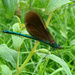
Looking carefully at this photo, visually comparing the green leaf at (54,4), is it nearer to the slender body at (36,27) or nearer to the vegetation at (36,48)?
the vegetation at (36,48)

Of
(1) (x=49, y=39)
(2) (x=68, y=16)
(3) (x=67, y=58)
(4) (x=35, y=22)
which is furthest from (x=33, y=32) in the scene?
(2) (x=68, y=16)

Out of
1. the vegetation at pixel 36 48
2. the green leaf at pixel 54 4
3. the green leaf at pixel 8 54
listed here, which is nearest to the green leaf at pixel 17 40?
the vegetation at pixel 36 48

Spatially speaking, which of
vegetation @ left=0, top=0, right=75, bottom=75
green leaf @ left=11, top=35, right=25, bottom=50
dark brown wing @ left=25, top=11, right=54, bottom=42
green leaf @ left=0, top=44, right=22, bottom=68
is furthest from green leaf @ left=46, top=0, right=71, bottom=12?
green leaf @ left=0, top=44, right=22, bottom=68

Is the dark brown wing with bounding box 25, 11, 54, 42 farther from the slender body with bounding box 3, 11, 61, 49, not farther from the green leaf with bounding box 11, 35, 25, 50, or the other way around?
the green leaf with bounding box 11, 35, 25, 50

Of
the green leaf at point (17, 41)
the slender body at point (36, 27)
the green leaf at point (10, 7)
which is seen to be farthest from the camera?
the slender body at point (36, 27)

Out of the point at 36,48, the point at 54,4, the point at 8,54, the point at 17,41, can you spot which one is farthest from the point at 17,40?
the point at 36,48

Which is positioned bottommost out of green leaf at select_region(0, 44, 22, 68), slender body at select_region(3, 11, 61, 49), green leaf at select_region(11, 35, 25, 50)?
green leaf at select_region(0, 44, 22, 68)
